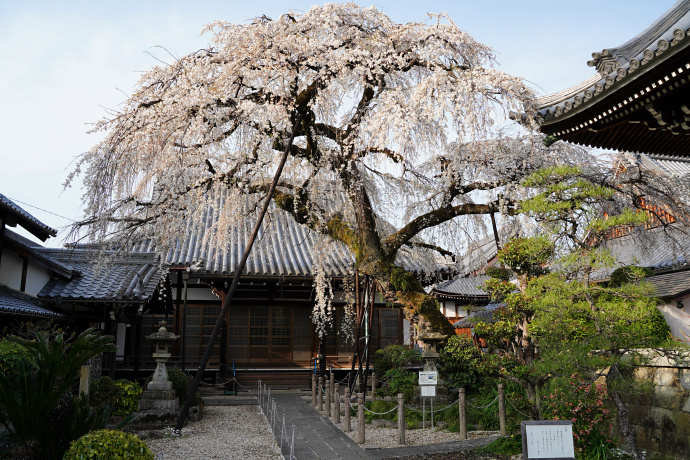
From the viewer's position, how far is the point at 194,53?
9.74m

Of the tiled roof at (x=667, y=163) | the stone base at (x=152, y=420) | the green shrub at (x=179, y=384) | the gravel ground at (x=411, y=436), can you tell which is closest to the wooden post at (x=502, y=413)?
the gravel ground at (x=411, y=436)

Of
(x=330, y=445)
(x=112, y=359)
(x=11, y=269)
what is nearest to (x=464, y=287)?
(x=112, y=359)

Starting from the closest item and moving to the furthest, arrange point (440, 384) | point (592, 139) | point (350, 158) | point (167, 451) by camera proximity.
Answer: point (592, 139), point (167, 451), point (350, 158), point (440, 384)

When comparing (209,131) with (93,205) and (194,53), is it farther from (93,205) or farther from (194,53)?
(93,205)

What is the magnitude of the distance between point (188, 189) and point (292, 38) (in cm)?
373

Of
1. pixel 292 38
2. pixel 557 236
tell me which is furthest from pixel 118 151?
pixel 557 236

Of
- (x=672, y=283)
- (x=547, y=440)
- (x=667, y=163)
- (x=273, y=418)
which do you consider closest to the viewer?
(x=547, y=440)

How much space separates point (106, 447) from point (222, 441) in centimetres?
460

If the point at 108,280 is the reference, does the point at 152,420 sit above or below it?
below

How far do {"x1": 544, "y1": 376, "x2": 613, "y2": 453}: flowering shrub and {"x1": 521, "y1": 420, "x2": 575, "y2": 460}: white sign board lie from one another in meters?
1.52

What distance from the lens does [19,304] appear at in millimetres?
10391

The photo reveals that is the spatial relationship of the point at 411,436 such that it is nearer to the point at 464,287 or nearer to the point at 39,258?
the point at 39,258

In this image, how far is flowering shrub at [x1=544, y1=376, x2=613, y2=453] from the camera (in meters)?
6.61

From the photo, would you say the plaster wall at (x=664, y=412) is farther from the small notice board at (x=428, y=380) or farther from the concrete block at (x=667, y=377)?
the small notice board at (x=428, y=380)
